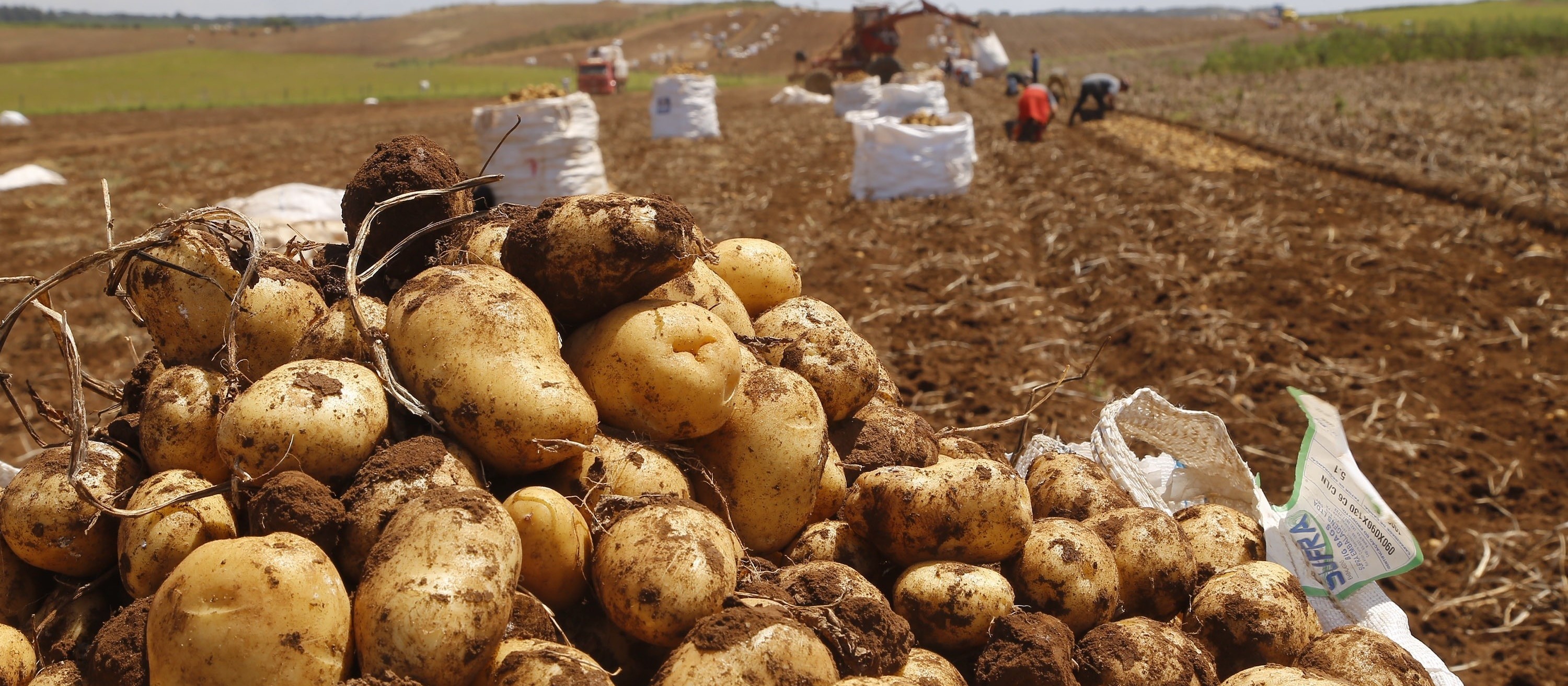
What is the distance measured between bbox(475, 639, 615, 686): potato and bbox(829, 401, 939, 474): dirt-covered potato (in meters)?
1.12

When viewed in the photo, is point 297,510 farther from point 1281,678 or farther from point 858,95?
point 858,95

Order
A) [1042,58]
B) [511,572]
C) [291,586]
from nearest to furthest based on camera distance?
[291,586]
[511,572]
[1042,58]

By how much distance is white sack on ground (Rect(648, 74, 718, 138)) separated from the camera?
1973 centimetres

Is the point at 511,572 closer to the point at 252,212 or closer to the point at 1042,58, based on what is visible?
the point at 252,212

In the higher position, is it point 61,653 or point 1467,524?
point 61,653

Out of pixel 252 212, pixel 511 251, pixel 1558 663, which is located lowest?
pixel 1558 663

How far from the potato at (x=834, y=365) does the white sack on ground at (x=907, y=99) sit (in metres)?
14.1

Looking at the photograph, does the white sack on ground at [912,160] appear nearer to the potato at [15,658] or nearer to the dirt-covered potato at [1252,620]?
the dirt-covered potato at [1252,620]

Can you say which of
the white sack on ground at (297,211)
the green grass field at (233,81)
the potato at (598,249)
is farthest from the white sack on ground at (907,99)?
the green grass field at (233,81)

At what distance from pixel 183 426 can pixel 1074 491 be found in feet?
8.54

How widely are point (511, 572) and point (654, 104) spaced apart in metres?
19.1

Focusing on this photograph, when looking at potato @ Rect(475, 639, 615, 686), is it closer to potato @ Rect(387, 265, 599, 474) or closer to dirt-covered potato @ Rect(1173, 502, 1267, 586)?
potato @ Rect(387, 265, 599, 474)

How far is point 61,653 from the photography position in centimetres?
208

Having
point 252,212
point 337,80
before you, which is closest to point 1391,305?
point 252,212
